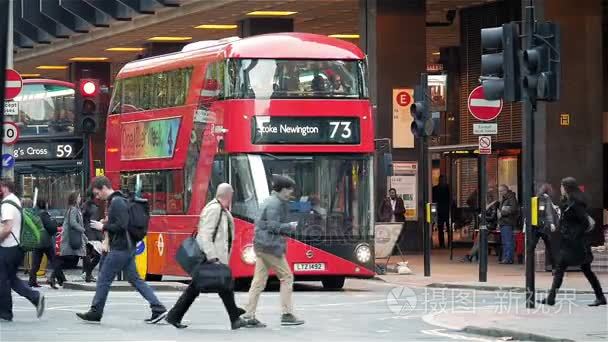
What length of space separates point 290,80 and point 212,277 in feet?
27.6

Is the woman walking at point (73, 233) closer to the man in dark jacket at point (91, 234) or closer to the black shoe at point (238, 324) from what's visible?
the man in dark jacket at point (91, 234)

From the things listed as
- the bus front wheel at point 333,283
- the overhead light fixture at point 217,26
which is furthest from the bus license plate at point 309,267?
the overhead light fixture at point 217,26

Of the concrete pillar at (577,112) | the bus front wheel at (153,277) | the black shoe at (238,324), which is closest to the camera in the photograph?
the black shoe at (238,324)

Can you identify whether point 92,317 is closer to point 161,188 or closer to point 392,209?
point 161,188

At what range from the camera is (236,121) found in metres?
23.5

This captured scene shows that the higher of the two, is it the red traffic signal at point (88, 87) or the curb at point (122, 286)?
the red traffic signal at point (88, 87)

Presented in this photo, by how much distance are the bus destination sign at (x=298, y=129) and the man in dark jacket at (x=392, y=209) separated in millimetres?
10089

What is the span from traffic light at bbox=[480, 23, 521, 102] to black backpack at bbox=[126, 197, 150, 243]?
14.4 feet

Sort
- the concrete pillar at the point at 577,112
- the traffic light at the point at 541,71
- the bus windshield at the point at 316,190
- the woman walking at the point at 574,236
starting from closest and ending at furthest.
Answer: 1. the traffic light at the point at 541,71
2. the woman walking at the point at 574,236
3. the bus windshield at the point at 316,190
4. the concrete pillar at the point at 577,112

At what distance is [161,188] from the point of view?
2628 centimetres

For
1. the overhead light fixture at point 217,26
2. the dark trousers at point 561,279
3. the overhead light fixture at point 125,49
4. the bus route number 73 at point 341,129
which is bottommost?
the dark trousers at point 561,279

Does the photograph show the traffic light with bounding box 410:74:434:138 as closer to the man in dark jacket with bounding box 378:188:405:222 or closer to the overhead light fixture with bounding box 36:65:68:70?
the man in dark jacket with bounding box 378:188:405:222

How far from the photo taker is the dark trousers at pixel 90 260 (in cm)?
2727

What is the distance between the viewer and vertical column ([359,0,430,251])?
125ft
